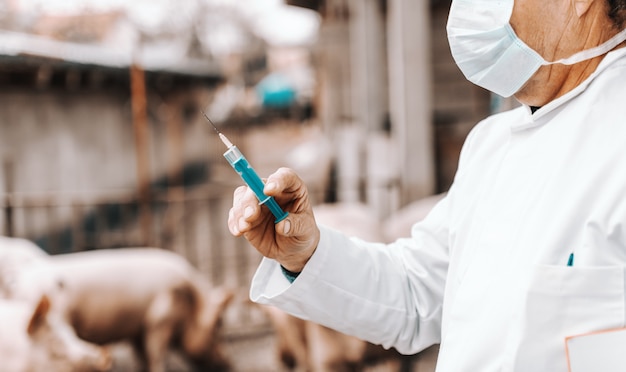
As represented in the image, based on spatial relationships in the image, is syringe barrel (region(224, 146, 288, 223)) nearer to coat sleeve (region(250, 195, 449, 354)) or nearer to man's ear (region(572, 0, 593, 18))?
coat sleeve (region(250, 195, 449, 354))

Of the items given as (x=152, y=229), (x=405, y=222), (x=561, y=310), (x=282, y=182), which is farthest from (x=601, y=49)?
(x=152, y=229)

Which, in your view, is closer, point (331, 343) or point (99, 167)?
point (331, 343)

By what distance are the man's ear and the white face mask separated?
0.22 feet

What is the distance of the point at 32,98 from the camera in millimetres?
9219

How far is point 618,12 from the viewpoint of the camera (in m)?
1.16

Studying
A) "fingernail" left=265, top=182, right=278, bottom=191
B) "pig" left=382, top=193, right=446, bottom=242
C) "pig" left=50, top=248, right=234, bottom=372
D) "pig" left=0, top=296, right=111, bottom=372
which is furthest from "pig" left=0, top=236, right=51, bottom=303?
"fingernail" left=265, top=182, right=278, bottom=191

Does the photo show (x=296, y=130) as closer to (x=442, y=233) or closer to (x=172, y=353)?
(x=172, y=353)

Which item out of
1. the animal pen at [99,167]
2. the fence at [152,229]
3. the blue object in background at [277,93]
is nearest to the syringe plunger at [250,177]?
the fence at [152,229]

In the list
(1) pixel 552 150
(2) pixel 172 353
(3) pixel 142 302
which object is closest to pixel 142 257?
(3) pixel 142 302

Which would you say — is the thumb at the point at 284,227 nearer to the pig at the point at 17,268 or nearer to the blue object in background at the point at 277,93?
the pig at the point at 17,268

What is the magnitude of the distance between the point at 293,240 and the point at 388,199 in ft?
17.3

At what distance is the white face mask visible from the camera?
4.01ft

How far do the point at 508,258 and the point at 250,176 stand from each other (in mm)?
469

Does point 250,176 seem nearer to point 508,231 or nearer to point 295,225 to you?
point 295,225
